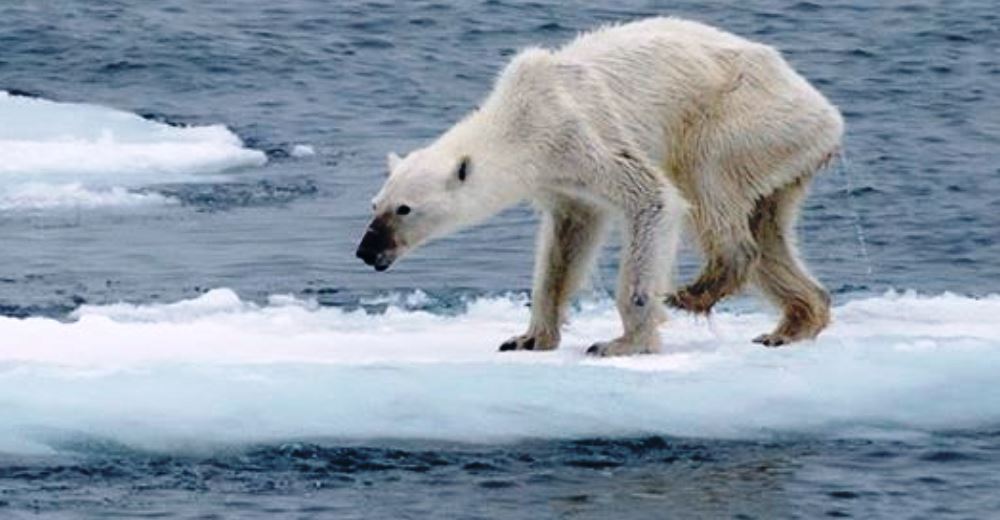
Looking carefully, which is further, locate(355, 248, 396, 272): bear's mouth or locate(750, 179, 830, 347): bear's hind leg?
locate(750, 179, 830, 347): bear's hind leg

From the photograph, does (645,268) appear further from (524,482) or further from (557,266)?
(524,482)

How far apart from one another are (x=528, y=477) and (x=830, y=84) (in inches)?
590

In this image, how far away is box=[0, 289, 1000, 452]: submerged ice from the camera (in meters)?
11.1

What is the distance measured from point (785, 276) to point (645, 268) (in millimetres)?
951

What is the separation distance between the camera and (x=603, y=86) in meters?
12.1

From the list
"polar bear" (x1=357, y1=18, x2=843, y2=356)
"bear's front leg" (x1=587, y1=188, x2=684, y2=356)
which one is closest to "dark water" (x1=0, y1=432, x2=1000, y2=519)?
"bear's front leg" (x1=587, y1=188, x2=684, y2=356)

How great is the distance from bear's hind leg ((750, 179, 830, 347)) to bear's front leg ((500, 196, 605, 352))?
0.78 m

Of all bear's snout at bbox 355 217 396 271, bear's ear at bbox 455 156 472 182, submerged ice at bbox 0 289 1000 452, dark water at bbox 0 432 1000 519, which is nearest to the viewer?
dark water at bbox 0 432 1000 519

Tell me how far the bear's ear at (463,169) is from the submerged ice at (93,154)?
7.26 meters

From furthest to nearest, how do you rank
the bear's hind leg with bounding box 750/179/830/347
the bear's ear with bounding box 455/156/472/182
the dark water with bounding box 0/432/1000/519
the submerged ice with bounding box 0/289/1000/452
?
the bear's hind leg with bounding box 750/179/830/347, the bear's ear with bounding box 455/156/472/182, the submerged ice with bounding box 0/289/1000/452, the dark water with bounding box 0/432/1000/519

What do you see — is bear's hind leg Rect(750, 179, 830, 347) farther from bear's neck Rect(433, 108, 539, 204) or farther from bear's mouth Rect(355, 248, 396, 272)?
bear's mouth Rect(355, 248, 396, 272)

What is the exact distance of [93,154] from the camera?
20688mm

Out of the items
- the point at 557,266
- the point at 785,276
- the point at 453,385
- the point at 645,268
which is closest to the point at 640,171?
the point at 645,268

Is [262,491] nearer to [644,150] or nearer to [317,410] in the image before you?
[317,410]
